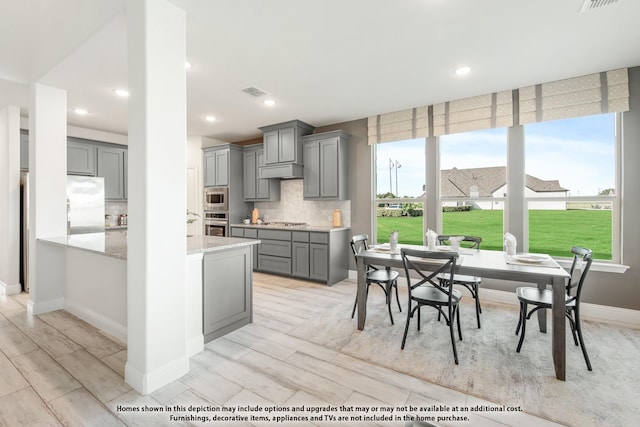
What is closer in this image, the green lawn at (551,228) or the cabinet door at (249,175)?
the green lawn at (551,228)

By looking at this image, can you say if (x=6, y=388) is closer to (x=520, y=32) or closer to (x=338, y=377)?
(x=338, y=377)

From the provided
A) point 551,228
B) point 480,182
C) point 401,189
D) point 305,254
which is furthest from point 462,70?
point 305,254

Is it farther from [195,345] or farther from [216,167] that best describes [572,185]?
[216,167]

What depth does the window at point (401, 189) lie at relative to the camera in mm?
4617

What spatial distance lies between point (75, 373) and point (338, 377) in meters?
1.94

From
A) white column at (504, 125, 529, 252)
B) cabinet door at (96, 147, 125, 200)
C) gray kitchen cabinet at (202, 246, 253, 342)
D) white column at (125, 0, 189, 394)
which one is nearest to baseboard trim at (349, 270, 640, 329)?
white column at (504, 125, 529, 252)

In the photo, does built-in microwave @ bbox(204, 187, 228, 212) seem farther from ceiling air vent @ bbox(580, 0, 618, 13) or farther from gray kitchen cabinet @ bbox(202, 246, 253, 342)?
ceiling air vent @ bbox(580, 0, 618, 13)

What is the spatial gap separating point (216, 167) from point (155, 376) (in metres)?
4.62

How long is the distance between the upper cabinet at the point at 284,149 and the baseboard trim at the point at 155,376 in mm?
3510

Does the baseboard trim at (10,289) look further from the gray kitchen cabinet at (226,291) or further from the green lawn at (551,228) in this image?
the green lawn at (551,228)

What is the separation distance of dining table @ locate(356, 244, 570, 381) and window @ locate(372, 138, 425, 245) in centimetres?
161

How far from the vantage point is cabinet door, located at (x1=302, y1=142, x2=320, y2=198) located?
5.06 m

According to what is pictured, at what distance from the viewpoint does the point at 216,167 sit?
5.96m

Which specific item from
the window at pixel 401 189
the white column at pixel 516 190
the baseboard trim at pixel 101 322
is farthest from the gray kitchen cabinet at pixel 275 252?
the white column at pixel 516 190
